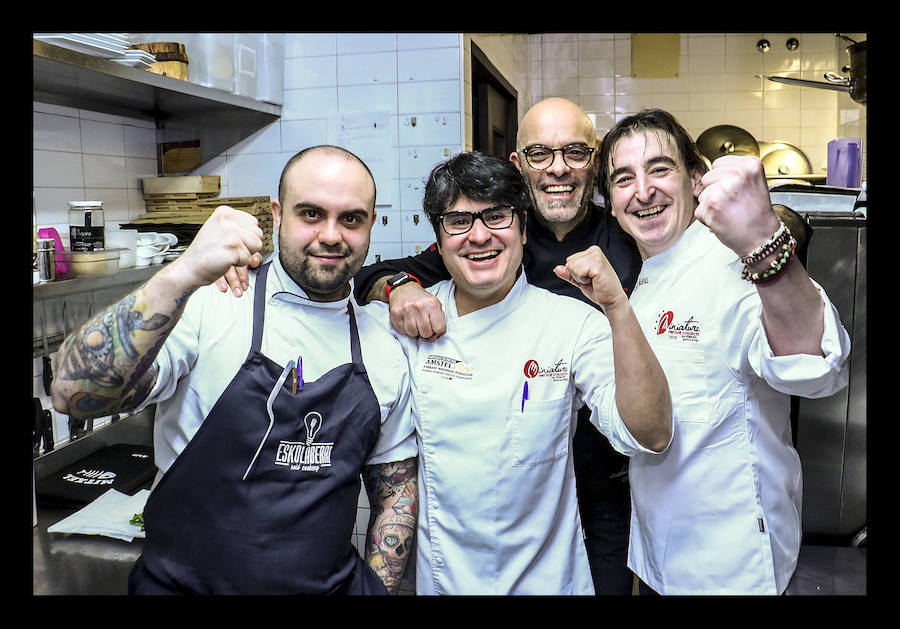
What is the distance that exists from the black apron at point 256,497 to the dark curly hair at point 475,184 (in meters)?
0.38

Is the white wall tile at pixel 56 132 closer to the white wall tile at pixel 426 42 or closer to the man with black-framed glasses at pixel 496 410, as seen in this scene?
the white wall tile at pixel 426 42

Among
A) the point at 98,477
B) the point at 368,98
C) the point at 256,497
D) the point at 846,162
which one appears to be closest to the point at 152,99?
the point at 368,98

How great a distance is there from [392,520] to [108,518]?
754mm

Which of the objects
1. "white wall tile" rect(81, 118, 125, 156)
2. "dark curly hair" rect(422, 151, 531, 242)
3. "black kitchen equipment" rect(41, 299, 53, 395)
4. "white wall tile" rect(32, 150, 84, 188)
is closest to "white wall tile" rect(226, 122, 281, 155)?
"white wall tile" rect(81, 118, 125, 156)

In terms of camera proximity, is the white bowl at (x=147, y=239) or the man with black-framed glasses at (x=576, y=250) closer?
the man with black-framed glasses at (x=576, y=250)

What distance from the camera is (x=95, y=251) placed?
158cm

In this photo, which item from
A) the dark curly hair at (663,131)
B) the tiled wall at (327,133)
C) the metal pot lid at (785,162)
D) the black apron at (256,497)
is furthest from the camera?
the metal pot lid at (785,162)

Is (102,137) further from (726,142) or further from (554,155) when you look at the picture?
(726,142)

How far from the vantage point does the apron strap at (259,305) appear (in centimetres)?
105

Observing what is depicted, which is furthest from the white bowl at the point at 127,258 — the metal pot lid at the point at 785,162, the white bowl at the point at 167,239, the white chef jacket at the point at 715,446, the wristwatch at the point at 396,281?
the metal pot lid at the point at 785,162

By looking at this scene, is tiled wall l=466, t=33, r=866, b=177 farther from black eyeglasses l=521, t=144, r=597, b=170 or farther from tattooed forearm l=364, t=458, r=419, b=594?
tattooed forearm l=364, t=458, r=419, b=594

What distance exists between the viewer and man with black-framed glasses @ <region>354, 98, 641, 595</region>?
51.6 inches
